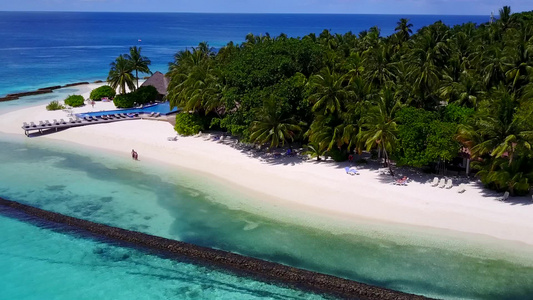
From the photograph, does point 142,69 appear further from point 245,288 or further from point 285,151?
point 245,288

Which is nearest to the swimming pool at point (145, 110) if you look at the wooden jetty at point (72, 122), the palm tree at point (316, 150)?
the wooden jetty at point (72, 122)

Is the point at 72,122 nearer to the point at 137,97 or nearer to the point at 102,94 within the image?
the point at 137,97

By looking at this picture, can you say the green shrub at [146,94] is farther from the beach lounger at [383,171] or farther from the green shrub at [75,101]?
the beach lounger at [383,171]

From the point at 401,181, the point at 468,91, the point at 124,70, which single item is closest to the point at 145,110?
the point at 124,70

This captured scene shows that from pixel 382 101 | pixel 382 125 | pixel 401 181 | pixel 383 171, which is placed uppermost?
pixel 382 101

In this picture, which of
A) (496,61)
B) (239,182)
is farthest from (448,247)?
(496,61)

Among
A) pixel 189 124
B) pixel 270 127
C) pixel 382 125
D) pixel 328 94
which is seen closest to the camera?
pixel 382 125
